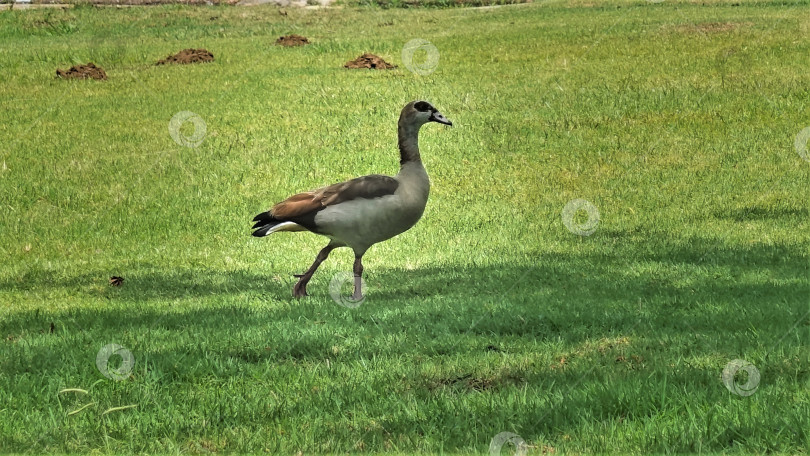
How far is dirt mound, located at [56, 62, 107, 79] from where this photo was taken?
31766 millimetres

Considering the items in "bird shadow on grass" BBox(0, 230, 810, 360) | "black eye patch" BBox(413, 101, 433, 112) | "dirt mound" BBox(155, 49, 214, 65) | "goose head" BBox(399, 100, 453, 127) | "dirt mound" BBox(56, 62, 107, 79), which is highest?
"dirt mound" BBox(155, 49, 214, 65)

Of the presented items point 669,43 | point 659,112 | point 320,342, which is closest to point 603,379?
point 320,342

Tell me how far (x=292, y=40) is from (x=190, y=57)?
12.8 feet

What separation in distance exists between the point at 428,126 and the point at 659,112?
6.04 m

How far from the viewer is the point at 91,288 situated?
13.4 m

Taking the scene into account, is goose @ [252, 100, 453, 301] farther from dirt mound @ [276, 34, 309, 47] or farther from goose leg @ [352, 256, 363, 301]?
dirt mound @ [276, 34, 309, 47]

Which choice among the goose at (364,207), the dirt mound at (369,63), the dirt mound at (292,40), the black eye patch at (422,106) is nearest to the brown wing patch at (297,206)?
the goose at (364,207)

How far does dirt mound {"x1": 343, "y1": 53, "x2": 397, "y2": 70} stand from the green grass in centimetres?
54

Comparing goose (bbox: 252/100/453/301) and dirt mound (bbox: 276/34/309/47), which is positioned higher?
dirt mound (bbox: 276/34/309/47)

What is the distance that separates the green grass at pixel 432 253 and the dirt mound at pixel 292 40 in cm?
59

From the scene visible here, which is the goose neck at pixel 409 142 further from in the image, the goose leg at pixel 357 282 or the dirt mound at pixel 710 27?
the dirt mound at pixel 710 27

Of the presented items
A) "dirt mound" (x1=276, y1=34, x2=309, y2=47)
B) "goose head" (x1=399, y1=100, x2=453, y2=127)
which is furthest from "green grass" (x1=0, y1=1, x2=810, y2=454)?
"goose head" (x1=399, y1=100, x2=453, y2=127)

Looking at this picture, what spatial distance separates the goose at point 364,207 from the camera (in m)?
10.7

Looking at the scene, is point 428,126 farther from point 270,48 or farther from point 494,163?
point 270,48
